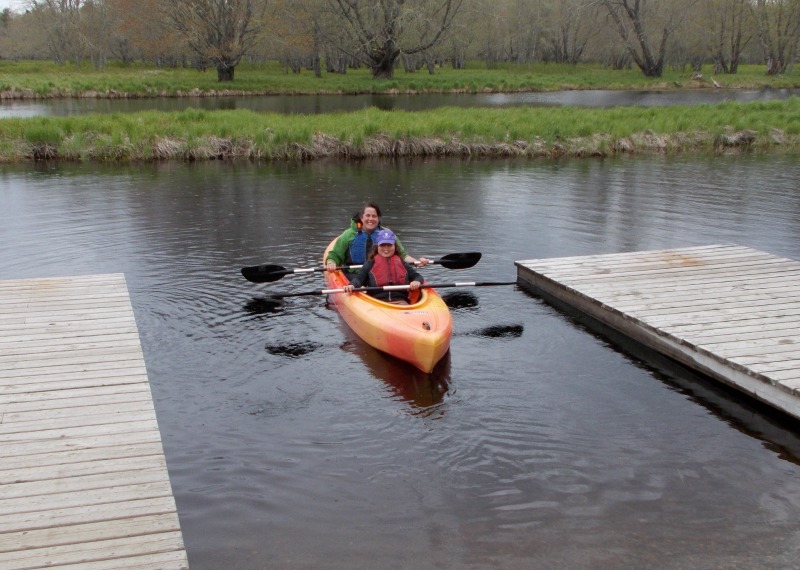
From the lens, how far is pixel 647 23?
55.1m

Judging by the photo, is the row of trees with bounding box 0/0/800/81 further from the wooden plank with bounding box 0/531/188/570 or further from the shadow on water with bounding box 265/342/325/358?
the wooden plank with bounding box 0/531/188/570

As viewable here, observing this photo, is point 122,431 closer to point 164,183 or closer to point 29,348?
point 29,348

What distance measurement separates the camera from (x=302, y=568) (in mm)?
5145

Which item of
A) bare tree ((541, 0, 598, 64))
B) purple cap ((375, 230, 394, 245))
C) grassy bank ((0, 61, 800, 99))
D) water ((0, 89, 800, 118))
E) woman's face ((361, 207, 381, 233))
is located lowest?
purple cap ((375, 230, 394, 245))

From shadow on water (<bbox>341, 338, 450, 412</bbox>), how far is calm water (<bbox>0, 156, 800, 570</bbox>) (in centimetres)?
3

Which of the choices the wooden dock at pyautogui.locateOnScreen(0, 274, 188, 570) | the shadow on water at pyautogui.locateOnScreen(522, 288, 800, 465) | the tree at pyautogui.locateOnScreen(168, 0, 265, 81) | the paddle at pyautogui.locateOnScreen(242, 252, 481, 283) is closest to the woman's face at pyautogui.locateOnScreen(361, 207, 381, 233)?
the paddle at pyautogui.locateOnScreen(242, 252, 481, 283)

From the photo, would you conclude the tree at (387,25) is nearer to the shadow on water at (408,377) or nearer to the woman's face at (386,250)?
the woman's face at (386,250)

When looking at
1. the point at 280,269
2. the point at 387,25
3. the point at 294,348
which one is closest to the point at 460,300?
the point at 280,269

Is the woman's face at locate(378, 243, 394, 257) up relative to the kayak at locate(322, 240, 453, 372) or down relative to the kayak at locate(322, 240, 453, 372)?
up

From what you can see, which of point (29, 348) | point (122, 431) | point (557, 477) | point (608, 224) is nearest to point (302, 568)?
point (122, 431)

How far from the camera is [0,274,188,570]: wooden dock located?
4582 millimetres

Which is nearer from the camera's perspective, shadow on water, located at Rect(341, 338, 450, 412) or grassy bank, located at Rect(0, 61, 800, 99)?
shadow on water, located at Rect(341, 338, 450, 412)

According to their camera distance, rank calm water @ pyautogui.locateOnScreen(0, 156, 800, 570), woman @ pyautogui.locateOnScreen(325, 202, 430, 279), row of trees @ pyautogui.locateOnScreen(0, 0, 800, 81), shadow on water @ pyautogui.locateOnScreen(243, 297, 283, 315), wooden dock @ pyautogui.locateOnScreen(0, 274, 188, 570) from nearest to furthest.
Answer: wooden dock @ pyautogui.locateOnScreen(0, 274, 188, 570) → calm water @ pyautogui.locateOnScreen(0, 156, 800, 570) → shadow on water @ pyautogui.locateOnScreen(243, 297, 283, 315) → woman @ pyautogui.locateOnScreen(325, 202, 430, 279) → row of trees @ pyautogui.locateOnScreen(0, 0, 800, 81)

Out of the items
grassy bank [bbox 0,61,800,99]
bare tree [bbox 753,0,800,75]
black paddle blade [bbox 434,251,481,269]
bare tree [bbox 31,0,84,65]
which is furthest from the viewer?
bare tree [bbox 31,0,84,65]
